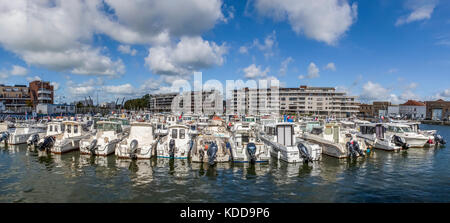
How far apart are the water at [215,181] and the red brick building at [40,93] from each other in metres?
89.5

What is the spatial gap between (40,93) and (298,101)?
117 meters

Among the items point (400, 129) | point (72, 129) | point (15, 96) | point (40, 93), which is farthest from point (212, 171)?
point (15, 96)

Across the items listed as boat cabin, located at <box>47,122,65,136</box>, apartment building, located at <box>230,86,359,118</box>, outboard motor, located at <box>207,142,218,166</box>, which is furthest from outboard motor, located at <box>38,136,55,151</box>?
apartment building, located at <box>230,86,359,118</box>

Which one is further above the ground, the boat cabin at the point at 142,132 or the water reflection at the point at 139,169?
the boat cabin at the point at 142,132

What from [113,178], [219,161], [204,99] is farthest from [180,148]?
[204,99]

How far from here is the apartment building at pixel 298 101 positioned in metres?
115

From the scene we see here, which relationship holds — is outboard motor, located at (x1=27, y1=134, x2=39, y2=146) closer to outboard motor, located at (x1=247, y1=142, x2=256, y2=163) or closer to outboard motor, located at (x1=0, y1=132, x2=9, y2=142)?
outboard motor, located at (x1=0, y1=132, x2=9, y2=142)

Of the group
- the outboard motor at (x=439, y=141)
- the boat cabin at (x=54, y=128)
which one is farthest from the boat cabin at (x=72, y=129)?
the outboard motor at (x=439, y=141)

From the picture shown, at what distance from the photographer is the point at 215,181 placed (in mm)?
16062

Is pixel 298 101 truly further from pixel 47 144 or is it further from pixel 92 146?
pixel 47 144

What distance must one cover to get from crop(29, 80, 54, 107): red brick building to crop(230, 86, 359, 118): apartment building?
85.8 metres

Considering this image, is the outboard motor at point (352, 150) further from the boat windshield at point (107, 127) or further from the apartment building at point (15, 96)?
the apartment building at point (15, 96)
